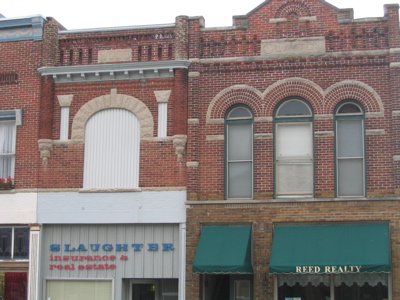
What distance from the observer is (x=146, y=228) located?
18.5 metres

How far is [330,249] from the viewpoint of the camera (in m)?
16.6

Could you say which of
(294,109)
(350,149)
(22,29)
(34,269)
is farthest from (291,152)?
(22,29)

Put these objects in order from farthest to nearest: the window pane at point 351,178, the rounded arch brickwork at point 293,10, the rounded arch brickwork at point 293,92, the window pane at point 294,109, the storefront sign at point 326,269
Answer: the rounded arch brickwork at point 293,10
the window pane at point 294,109
the rounded arch brickwork at point 293,92
the window pane at point 351,178
the storefront sign at point 326,269

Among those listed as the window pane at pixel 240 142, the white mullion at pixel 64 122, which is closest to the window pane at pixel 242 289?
the window pane at pixel 240 142

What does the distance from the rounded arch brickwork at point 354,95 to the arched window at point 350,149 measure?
7.3 inches

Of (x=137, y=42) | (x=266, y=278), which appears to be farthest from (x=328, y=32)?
(x=266, y=278)

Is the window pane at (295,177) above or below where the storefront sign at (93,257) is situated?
above

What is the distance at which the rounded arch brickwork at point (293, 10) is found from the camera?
18500 millimetres

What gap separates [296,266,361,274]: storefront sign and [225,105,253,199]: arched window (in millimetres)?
2687

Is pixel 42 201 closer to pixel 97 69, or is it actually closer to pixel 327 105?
pixel 97 69

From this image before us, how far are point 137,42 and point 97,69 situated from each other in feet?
4.52

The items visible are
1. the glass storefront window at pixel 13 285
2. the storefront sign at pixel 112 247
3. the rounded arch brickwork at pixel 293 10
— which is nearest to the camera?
the storefront sign at pixel 112 247

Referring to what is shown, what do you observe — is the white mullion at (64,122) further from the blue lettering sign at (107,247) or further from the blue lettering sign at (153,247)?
the blue lettering sign at (153,247)

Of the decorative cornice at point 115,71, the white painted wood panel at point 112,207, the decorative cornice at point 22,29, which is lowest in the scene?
the white painted wood panel at point 112,207
